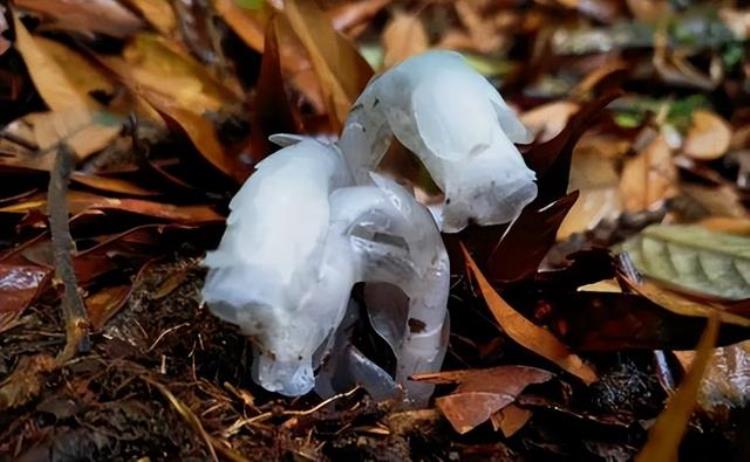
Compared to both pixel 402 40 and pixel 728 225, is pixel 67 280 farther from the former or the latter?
pixel 402 40

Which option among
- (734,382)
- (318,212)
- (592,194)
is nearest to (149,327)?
(318,212)

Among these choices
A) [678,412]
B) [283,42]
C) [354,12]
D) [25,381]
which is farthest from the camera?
[354,12]

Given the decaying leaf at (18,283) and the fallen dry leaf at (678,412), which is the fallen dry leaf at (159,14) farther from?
the fallen dry leaf at (678,412)

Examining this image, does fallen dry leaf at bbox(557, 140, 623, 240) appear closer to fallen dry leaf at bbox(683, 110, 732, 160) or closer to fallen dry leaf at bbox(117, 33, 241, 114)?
fallen dry leaf at bbox(683, 110, 732, 160)

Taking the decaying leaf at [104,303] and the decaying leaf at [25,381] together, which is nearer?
the decaying leaf at [25,381]

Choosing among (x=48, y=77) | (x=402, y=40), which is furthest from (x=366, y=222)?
(x=402, y=40)

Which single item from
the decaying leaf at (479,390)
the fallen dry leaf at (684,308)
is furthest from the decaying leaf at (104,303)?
the fallen dry leaf at (684,308)

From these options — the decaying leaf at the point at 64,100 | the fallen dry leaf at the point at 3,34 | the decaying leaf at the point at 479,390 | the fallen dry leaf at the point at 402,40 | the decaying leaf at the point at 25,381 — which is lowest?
the fallen dry leaf at the point at 402,40

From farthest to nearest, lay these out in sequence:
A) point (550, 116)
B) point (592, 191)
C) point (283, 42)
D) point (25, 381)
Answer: point (550, 116), point (283, 42), point (592, 191), point (25, 381)
